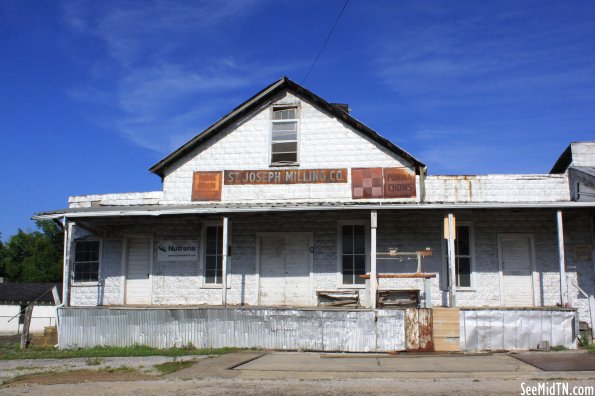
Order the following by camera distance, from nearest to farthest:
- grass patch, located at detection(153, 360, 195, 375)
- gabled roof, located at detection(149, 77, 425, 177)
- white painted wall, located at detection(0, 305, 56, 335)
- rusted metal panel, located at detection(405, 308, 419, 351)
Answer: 1. grass patch, located at detection(153, 360, 195, 375)
2. rusted metal panel, located at detection(405, 308, 419, 351)
3. gabled roof, located at detection(149, 77, 425, 177)
4. white painted wall, located at detection(0, 305, 56, 335)

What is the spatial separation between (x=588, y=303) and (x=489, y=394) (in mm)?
7987

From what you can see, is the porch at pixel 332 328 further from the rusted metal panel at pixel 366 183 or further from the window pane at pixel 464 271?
the rusted metal panel at pixel 366 183

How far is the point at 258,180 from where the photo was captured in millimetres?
15445

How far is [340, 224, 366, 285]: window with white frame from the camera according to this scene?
15.0 m

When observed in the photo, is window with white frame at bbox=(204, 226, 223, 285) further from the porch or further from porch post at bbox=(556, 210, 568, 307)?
porch post at bbox=(556, 210, 568, 307)

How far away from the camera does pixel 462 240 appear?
49.3 ft

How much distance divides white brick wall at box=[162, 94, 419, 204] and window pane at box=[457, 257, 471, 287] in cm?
294

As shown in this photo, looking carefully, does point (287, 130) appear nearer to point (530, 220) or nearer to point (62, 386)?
point (530, 220)

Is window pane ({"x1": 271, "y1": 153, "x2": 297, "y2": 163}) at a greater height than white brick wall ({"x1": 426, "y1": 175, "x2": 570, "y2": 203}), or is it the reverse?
window pane ({"x1": 271, "y1": 153, "x2": 297, "y2": 163})

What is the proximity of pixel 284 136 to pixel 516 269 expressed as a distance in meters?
7.05

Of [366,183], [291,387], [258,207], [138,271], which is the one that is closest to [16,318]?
[138,271]

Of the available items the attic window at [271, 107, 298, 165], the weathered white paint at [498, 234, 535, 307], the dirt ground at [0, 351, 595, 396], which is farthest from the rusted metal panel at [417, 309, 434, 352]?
the attic window at [271, 107, 298, 165]

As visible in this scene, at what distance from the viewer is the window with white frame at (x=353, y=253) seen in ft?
49.1

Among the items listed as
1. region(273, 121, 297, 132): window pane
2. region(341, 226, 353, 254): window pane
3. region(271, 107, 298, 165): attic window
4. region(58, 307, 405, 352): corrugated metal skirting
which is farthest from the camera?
region(273, 121, 297, 132): window pane
